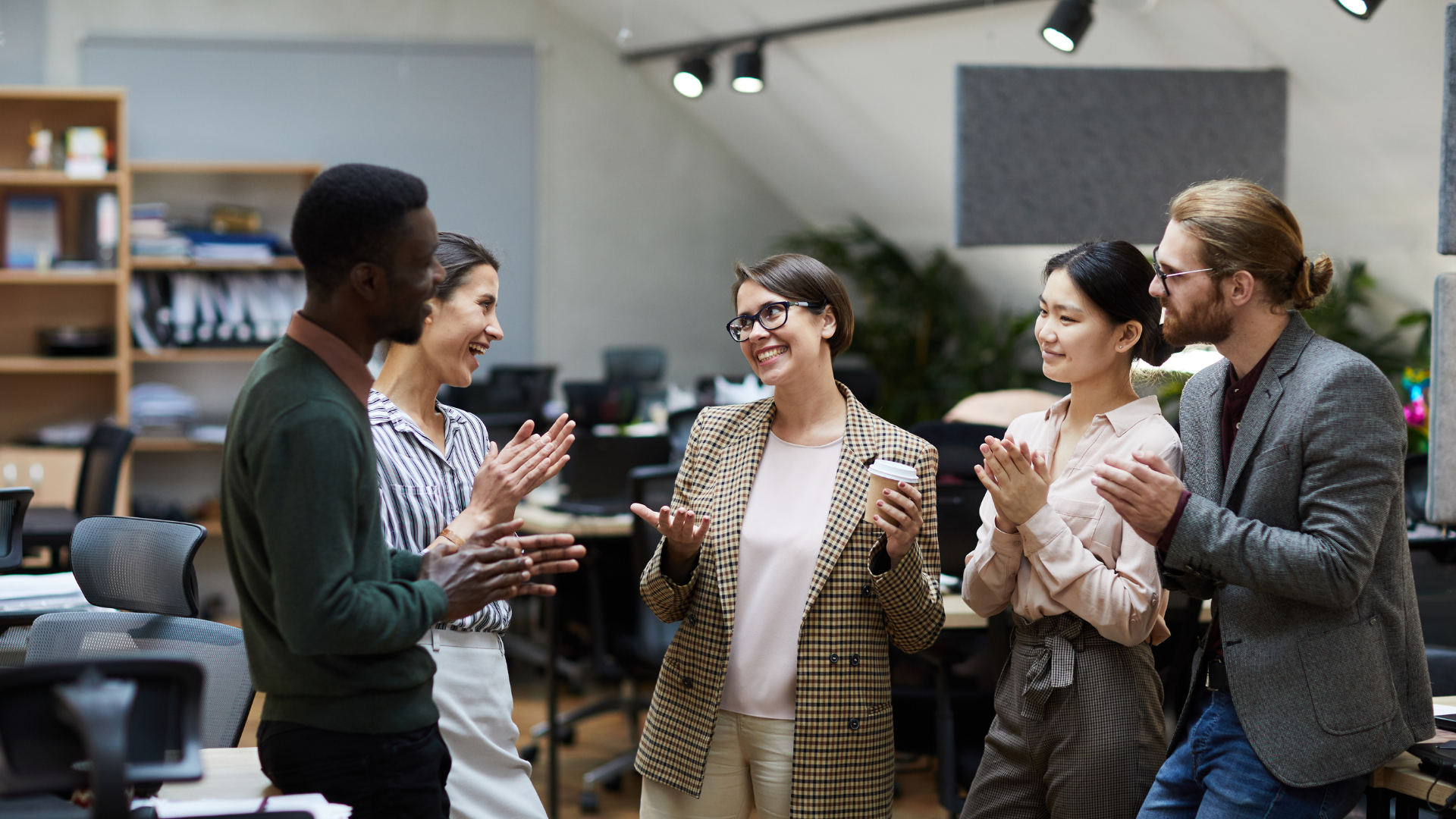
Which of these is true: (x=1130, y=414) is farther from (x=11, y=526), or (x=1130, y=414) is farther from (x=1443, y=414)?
(x=11, y=526)

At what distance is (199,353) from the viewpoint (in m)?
6.53

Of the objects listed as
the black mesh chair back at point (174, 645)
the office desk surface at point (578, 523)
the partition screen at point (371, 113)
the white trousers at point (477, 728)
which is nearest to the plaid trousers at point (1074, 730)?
the white trousers at point (477, 728)

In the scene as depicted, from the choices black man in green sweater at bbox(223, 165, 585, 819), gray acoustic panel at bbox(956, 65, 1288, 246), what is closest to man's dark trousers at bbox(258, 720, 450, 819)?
black man in green sweater at bbox(223, 165, 585, 819)

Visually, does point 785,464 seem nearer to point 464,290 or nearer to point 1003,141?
point 464,290

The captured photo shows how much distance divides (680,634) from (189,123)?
6904 mm

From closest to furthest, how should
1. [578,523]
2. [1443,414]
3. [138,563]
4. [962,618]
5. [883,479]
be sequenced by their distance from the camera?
[1443,414], [883,479], [138,563], [962,618], [578,523]

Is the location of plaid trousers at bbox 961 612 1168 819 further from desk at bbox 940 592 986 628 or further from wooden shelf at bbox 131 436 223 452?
wooden shelf at bbox 131 436 223 452

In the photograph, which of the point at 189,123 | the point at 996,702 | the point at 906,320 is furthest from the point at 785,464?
the point at 189,123

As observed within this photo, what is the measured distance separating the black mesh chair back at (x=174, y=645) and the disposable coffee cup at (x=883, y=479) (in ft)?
3.35

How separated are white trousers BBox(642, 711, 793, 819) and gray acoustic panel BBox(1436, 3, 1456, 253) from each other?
1234mm

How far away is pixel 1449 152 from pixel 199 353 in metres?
6.05

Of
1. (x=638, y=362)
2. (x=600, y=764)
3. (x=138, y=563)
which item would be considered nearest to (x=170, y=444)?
(x=638, y=362)

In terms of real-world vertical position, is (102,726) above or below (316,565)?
below

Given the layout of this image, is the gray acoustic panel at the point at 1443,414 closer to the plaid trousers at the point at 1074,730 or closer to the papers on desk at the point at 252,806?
the plaid trousers at the point at 1074,730
